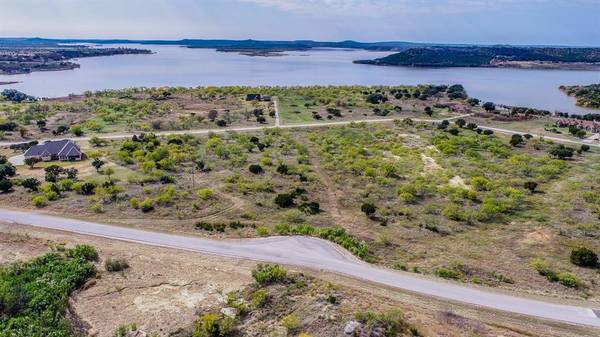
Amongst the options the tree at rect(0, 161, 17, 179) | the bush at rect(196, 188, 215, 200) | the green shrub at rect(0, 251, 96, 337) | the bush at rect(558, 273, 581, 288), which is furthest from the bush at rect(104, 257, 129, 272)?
the bush at rect(558, 273, 581, 288)

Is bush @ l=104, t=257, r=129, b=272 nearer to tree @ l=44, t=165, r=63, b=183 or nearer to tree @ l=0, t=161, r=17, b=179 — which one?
tree @ l=44, t=165, r=63, b=183

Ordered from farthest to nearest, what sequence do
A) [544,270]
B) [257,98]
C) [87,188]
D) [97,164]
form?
[257,98]
[97,164]
[87,188]
[544,270]

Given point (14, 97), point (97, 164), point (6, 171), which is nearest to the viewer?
point (6, 171)

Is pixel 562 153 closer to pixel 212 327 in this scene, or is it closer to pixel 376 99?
pixel 212 327

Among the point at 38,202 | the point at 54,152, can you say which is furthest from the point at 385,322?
the point at 54,152

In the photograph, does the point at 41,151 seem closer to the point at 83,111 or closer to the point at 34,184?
the point at 34,184

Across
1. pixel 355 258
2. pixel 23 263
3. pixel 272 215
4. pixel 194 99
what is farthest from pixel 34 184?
pixel 194 99

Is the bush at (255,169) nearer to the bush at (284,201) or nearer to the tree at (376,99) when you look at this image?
the bush at (284,201)
